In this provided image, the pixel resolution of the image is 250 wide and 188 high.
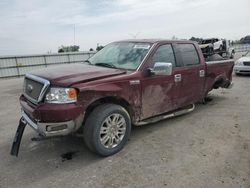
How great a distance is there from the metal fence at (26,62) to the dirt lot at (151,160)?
10.9 meters

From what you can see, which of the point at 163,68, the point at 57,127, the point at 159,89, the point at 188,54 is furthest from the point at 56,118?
the point at 188,54

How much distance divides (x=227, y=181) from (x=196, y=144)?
1096 millimetres

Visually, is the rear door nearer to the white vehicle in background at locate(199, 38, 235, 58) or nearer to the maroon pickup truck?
the maroon pickup truck

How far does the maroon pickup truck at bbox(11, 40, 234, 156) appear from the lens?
3363 mm

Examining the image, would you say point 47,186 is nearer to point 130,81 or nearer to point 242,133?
point 130,81

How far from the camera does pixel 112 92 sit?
12.2 feet

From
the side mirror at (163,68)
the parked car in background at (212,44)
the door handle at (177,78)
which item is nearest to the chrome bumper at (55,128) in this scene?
the side mirror at (163,68)

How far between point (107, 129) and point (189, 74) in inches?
91.0

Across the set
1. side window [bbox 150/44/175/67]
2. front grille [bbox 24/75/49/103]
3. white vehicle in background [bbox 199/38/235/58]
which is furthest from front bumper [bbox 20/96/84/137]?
white vehicle in background [bbox 199/38/235/58]

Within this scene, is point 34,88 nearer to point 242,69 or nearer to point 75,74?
point 75,74

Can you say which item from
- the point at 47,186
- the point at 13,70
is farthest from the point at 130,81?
the point at 13,70

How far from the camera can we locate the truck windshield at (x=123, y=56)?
14.2 ft

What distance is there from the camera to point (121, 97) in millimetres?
3889

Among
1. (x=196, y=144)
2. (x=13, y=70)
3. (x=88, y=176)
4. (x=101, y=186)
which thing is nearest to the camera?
(x=101, y=186)
